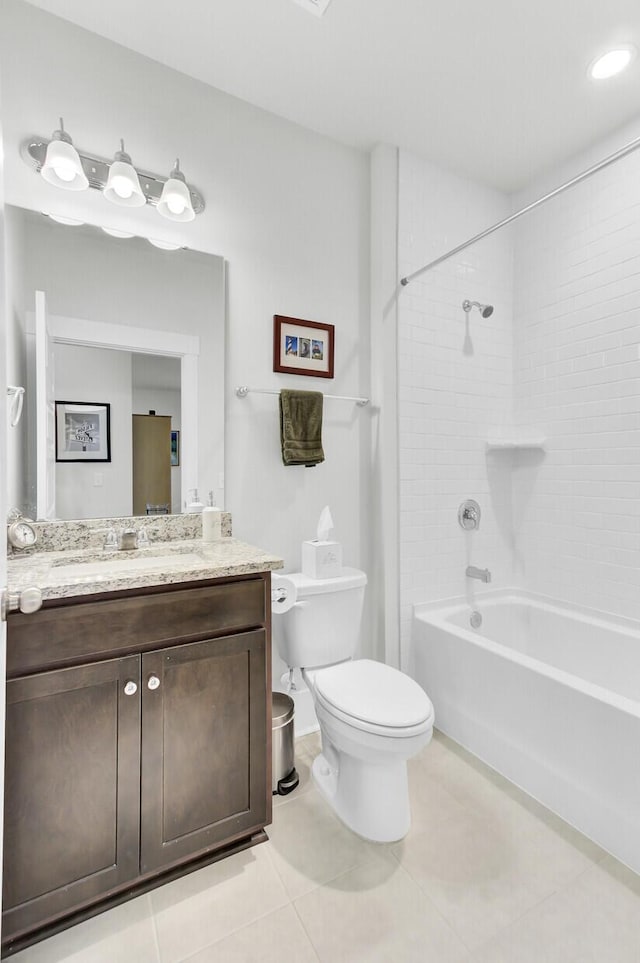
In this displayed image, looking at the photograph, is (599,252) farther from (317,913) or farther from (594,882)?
(317,913)

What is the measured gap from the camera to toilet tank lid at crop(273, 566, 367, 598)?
1864 mm

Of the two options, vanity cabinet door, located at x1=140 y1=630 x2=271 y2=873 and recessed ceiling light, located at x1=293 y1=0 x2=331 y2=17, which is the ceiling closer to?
recessed ceiling light, located at x1=293 y1=0 x2=331 y2=17

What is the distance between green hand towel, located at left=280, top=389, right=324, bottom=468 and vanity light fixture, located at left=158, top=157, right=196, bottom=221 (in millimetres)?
768

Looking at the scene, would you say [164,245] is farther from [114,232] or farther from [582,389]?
[582,389]

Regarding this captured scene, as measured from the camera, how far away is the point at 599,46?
5.75ft

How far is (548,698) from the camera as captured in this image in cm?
165

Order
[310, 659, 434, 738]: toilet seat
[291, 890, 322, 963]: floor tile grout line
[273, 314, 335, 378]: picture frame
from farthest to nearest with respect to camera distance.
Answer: [273, 314, 335, 378]: picture frame < [310, 659, 434, 738]: toilet seat < [291, 890, 322, 963]: floor tile grout line

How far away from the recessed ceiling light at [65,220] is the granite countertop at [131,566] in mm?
1128

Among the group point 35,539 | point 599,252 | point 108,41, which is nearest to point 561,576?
point 599,252

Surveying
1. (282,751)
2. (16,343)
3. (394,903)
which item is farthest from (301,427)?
(394,903)

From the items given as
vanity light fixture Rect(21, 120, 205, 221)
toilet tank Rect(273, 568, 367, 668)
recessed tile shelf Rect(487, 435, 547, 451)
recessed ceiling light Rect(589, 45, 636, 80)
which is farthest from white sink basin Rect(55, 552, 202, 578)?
recessed ceiling light Rect(589, 45, 636, 80)

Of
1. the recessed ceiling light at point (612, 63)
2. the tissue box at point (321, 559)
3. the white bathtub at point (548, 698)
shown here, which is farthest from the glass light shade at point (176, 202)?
the white bathtub at point (548, 698)

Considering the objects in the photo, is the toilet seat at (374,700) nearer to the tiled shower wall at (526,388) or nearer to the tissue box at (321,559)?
the tissue box at (321,559)

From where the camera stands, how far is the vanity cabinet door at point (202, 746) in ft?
4.23
